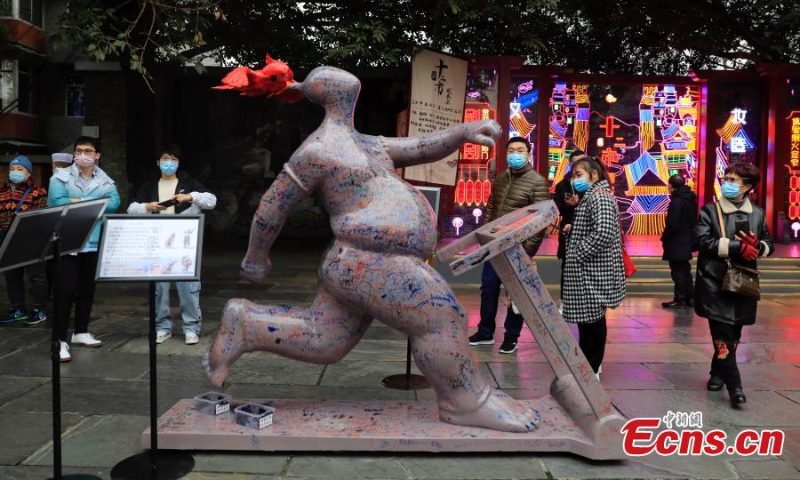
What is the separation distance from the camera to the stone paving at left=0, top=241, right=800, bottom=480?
3100mm

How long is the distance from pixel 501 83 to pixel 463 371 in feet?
26.9

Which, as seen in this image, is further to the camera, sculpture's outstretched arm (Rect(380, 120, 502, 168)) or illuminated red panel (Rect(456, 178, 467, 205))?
illuminated red panel (Rect(456, 178, 467, 205))

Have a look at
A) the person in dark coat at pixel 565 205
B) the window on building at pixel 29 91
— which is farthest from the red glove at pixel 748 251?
the window on building at pixel 29 91

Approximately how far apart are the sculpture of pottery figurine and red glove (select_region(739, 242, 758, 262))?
177 cm

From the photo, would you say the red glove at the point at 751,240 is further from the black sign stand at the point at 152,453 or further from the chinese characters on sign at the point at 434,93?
the chinese characters on sign at the point at 434,93

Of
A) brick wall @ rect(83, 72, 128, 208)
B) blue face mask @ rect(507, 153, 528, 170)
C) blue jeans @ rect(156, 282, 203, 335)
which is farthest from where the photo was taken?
brick wall @ rect(83, 72, 128, 208)

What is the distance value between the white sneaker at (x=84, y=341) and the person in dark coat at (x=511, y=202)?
3120mm

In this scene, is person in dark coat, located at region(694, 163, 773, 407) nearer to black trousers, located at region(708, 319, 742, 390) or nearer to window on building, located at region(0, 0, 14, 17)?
black trousers, located at region(708, 319, 742, 390)

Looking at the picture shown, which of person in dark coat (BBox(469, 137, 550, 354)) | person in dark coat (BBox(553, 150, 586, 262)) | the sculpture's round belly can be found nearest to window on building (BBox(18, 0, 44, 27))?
person in dark coat (BBox(553, 150, 586, 262))

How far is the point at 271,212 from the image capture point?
334 centimetres

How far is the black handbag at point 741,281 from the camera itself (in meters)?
4.08

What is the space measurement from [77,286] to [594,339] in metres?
3.96

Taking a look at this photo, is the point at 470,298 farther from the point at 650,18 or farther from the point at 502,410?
the point at 650,18

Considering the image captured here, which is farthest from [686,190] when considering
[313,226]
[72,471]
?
[313,226]
